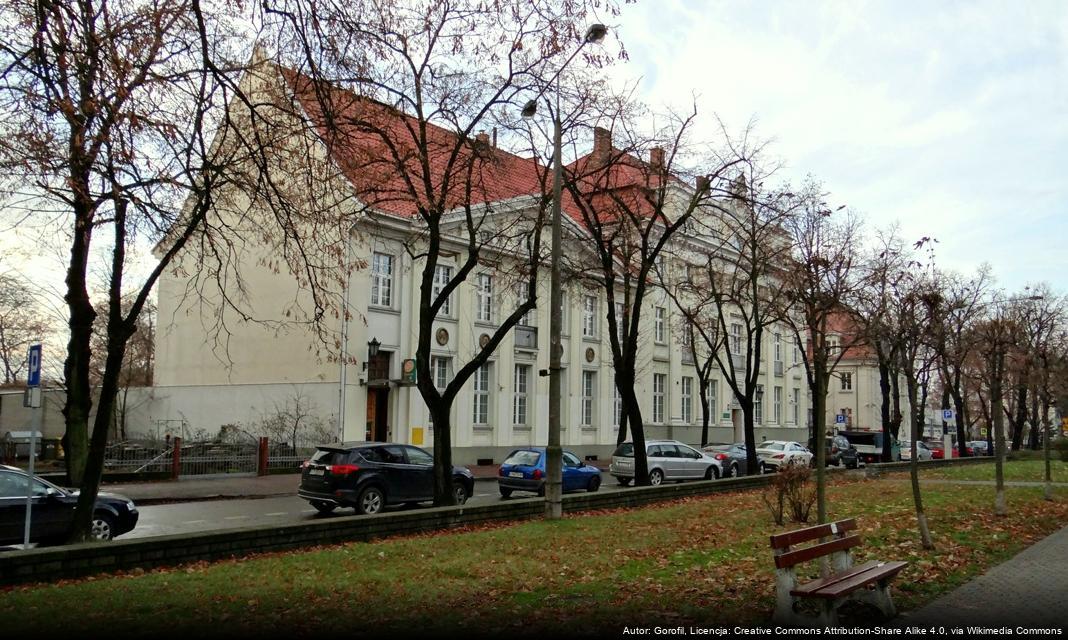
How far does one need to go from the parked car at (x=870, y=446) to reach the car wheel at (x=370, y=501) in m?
37.7

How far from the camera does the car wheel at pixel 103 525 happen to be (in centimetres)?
1408

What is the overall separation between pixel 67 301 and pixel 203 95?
5190 millimetres

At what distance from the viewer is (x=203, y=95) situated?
898cm

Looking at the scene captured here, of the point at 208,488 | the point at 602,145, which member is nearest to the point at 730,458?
the point at 602,145

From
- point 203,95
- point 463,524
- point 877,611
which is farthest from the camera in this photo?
point 463,524

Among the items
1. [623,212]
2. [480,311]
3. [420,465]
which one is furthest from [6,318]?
[623,212]

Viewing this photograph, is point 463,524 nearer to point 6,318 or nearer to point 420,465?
point 420,465

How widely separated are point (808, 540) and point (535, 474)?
16862 millimetres

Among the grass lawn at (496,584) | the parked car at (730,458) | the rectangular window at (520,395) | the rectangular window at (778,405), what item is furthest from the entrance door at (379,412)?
the rectangular window at (778,405)

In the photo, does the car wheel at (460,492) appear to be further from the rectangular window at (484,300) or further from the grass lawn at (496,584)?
the rectangular window at (484,300)

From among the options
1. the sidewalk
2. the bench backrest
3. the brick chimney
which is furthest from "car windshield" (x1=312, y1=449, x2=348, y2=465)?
the bench backrest

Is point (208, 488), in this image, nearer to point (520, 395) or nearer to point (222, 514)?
point (222, 514)

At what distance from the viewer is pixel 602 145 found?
2055 cm

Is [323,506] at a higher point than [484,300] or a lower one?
lower
